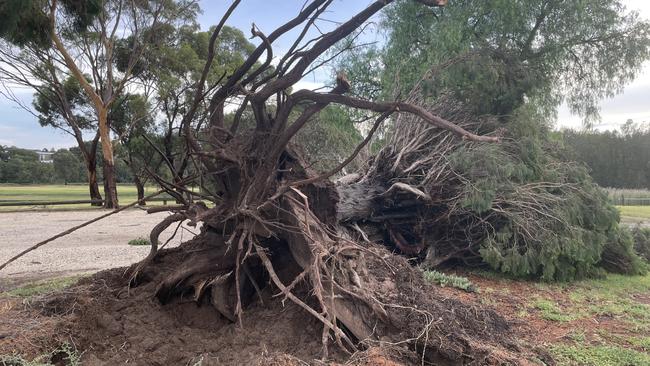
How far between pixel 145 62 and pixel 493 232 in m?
22.9

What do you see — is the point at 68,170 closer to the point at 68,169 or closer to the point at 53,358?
the point at 68,169

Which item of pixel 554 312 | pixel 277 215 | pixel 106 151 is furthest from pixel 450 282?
pixel 106 151

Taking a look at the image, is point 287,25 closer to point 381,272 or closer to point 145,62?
point 381,272

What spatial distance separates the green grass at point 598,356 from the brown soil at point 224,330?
455 millimetres

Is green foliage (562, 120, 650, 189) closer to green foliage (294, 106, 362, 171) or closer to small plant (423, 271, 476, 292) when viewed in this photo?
green foliage (294, 106, 362, 171)

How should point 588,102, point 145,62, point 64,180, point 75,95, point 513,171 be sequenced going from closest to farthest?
point 513,171 < point 588,102 < point 145,62 < point 75,95 < point 64,180

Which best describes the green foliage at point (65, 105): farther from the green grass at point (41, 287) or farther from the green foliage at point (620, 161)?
the green foliage at point (620, 161)

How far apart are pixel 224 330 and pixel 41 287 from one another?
3.77 meters

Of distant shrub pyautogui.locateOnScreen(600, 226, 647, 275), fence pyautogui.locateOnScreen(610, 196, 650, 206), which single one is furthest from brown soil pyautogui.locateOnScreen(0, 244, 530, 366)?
fence pyautogui.locateOnScreen(610, 196, 650, 206)

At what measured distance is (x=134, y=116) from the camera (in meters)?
26.8

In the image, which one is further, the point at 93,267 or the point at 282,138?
the point at 93,267

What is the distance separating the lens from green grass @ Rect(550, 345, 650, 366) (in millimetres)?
3930

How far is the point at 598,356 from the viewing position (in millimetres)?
4098

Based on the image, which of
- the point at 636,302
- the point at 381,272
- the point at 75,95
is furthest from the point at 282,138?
the point at 75,95
